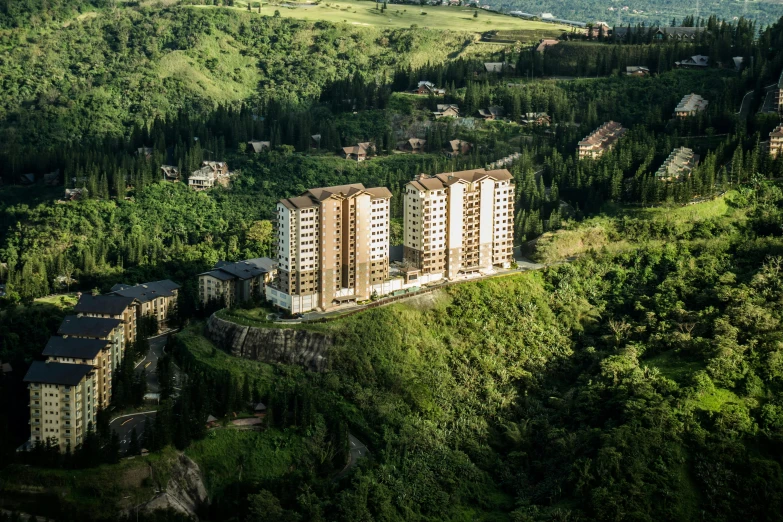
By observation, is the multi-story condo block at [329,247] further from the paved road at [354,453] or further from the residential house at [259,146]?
the residential house at [259,146]

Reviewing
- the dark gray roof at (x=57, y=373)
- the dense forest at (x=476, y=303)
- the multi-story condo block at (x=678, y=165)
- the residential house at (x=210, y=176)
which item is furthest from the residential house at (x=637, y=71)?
the dark gray roof at (x=57, y=373)

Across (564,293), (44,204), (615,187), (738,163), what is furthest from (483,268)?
(44,204)

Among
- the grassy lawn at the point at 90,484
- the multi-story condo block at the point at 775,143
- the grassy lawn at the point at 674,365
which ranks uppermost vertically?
the multi-story condo block at the point at 775,143

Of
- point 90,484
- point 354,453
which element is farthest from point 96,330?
point 354,453

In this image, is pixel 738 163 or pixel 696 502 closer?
pixel 696 502

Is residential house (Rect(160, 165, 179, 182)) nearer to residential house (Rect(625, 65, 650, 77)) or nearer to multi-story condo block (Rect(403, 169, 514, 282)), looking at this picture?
multi-story condo block (Rect(403, 169, 514, 282))

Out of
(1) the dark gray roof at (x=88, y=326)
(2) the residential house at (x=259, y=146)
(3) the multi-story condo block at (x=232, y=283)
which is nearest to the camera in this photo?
(1) the dark gray roof at (x=88, y=326)

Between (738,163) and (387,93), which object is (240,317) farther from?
(387,93)
